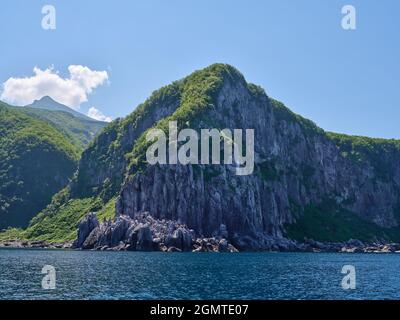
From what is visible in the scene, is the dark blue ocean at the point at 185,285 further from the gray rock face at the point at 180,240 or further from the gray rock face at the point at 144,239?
the gray rock face at the point at 144,239

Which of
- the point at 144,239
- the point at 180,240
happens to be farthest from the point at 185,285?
the point at 144,239

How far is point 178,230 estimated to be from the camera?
19700 centimetres

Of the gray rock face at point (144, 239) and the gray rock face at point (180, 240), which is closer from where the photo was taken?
the gray rock face at point (144, 239)

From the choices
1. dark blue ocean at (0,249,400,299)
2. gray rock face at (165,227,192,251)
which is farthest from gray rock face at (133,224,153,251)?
dark blue ocean at (0,249,400,299)

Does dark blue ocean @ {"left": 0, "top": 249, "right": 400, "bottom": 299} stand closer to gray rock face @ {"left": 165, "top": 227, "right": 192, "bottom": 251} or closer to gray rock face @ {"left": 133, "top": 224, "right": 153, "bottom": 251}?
gray rock face @ {"left": 165, "top": 227, "right": 192, "bottom": 251}

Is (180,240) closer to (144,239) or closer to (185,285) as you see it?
(144,239)

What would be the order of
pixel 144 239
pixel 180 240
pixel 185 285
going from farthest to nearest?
pixel 180 240 < pixel 144 239 < pixel 185 285

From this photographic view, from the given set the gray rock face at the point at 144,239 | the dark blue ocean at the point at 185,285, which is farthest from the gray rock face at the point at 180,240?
the dark blue ocean at the point at 185,285

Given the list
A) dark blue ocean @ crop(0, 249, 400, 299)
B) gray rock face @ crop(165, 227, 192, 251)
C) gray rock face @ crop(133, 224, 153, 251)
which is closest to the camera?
dark blue ocean @ crop(0, 249, 400, 299)

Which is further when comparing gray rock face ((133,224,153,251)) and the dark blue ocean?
gray rock face ((133,224,153,251))
